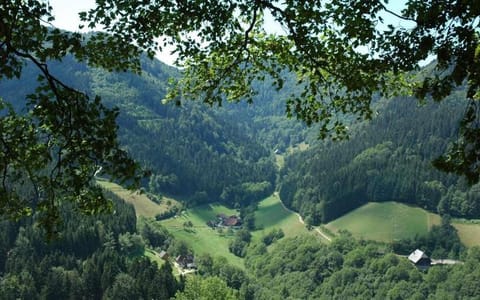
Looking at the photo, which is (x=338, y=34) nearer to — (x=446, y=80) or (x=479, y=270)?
(x=446, y=80)

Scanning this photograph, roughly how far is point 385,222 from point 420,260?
29813mm

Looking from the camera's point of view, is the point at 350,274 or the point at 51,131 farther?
the point at 350,274

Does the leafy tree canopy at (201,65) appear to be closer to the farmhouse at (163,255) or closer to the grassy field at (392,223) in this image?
the farmhouse at (163,255)

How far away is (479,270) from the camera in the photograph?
119562 mm

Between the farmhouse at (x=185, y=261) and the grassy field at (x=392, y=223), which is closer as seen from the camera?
the farmhouse at (x=185, y=261)

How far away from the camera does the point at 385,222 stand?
16650 centimetres

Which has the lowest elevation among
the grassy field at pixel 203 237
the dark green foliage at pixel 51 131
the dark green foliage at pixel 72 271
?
the grassy field at pixel 203 237

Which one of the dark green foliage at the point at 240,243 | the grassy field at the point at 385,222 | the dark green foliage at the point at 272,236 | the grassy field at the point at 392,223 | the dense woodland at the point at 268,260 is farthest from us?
the dark green foliage at the point at 272,236

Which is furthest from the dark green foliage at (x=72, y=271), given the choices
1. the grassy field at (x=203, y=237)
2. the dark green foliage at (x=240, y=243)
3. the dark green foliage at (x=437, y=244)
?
the dark green foliage at (x=437, y=244)

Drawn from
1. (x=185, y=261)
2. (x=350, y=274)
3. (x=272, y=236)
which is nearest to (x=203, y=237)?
(x=272, y=236)

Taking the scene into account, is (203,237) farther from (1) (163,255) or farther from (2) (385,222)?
(2) (385,222)

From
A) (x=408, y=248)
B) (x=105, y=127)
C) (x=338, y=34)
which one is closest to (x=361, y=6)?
(x=338, y=34)

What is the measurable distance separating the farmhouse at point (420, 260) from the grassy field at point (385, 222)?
44.8 feet

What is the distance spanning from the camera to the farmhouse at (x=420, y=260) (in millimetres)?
136875
